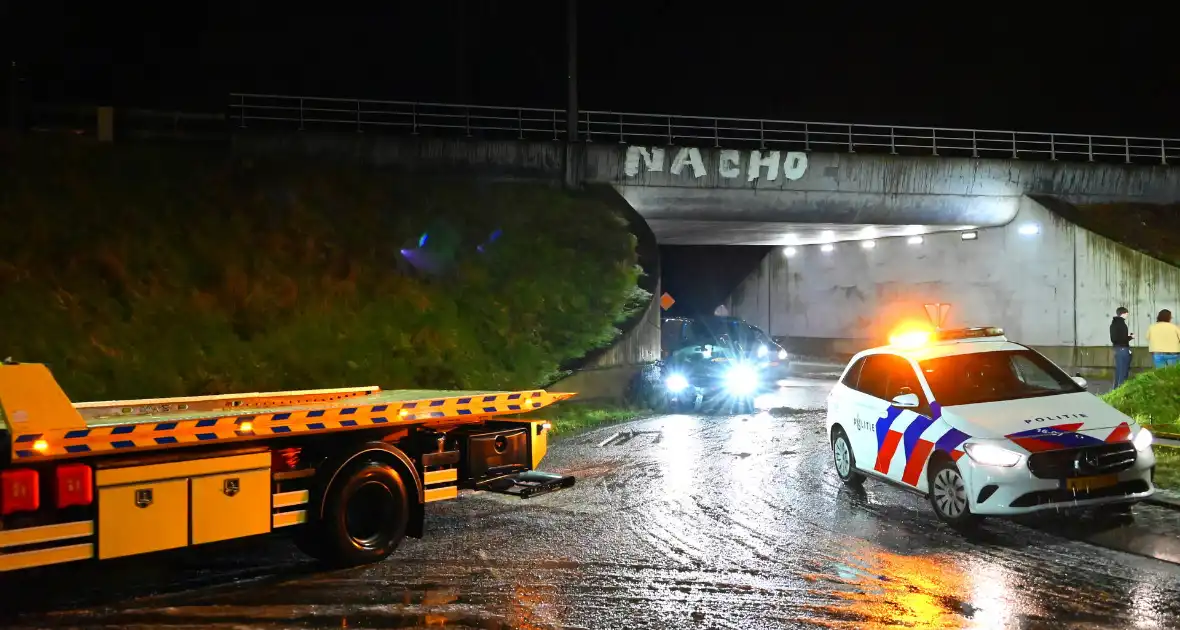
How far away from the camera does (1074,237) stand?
25438mm

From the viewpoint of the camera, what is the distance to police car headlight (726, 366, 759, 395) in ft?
61.4

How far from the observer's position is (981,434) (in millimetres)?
7582

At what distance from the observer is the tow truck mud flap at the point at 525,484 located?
26.5ft

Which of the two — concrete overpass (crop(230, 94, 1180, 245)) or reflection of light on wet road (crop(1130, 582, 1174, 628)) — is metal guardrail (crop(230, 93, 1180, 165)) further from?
reflection of light on wet road (crop(1130, 582, 1174, 628))

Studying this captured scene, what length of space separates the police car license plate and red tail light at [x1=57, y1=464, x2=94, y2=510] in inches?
275

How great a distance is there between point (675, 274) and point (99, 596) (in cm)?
3681

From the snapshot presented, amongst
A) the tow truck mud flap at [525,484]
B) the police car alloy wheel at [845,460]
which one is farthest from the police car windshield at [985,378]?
the tow truck mud flap at [525,484]

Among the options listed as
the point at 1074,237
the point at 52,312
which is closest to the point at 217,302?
the point at 52,312

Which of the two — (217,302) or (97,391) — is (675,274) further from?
(97,391)

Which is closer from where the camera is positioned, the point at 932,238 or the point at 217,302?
the point at 217,302

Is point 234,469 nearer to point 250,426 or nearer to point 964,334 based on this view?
point 250,426

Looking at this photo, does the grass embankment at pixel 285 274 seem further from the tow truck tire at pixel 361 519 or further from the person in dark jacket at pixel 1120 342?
the person in dark jacket at pixel 1120 342

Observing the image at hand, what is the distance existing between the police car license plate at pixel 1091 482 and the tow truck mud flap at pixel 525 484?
4047 mm

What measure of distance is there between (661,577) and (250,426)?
3024 mm
